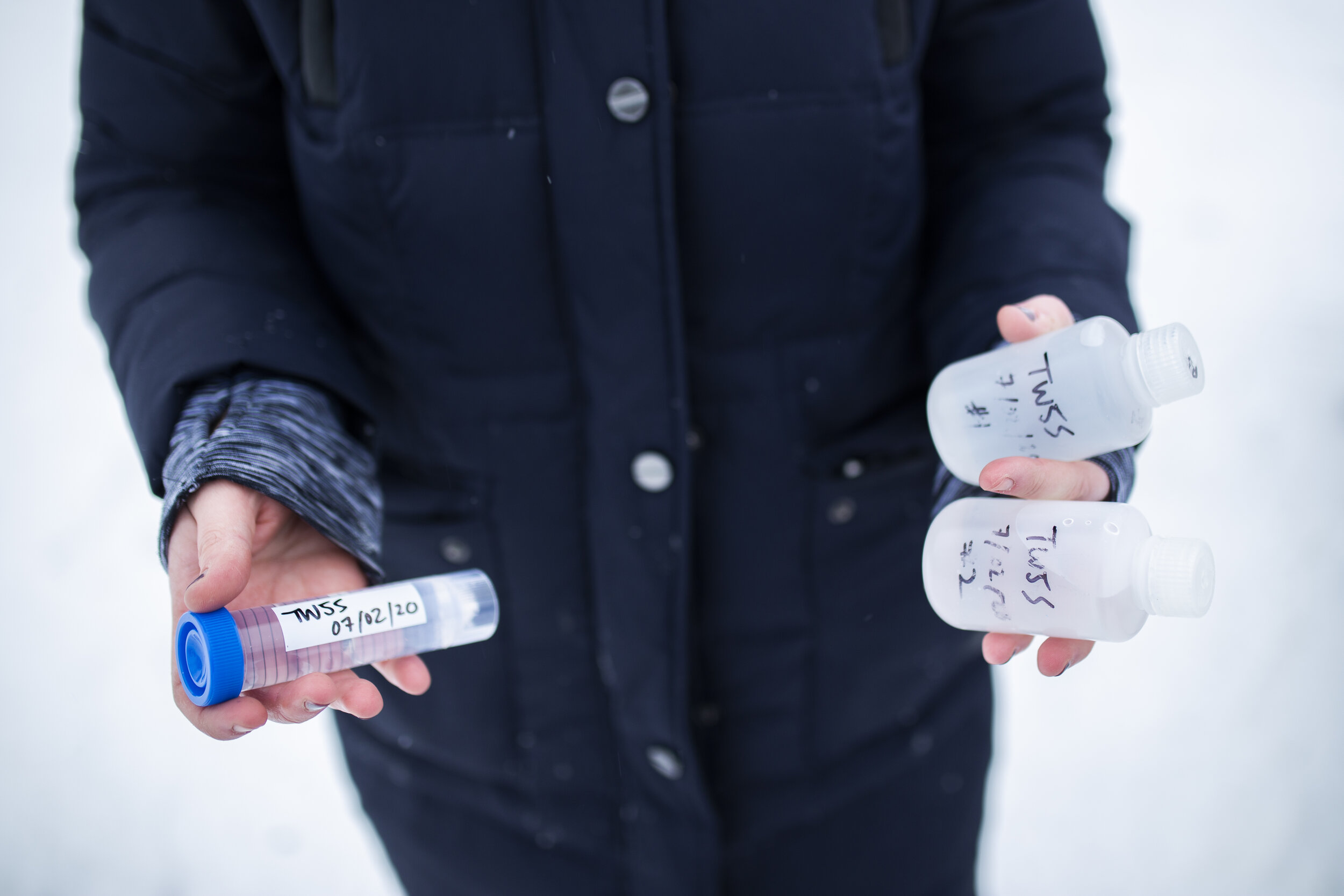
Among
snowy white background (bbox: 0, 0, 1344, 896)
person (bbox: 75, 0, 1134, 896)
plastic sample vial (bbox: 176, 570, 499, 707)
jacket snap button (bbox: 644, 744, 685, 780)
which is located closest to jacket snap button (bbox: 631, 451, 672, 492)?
person (bbox: 75, 0, 1134, 896)

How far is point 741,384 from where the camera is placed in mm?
864

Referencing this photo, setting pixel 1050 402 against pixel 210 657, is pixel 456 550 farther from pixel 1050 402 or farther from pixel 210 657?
pixel 1050 402

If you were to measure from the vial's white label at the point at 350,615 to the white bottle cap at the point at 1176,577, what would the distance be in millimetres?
579

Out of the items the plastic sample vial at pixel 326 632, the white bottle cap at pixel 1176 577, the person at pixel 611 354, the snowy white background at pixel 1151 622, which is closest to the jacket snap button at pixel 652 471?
the person at pixel 611 354

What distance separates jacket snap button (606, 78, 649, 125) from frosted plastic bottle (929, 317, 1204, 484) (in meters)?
0.37

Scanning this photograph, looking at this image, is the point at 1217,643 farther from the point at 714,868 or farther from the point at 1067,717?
the point at 714,868

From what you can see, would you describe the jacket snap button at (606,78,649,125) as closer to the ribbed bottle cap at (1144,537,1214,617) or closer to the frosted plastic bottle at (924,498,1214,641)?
the frosted plastic bottle at (924,498,1214,641)

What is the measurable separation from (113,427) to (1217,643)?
274cm

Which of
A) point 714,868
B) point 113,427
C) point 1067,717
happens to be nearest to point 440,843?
point 714,868

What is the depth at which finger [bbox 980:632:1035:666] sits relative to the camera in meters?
0.62

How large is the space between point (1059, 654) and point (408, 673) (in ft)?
1.66

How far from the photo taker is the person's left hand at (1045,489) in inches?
23.2

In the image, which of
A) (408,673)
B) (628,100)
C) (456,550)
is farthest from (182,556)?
(628,100)

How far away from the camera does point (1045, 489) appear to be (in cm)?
60
